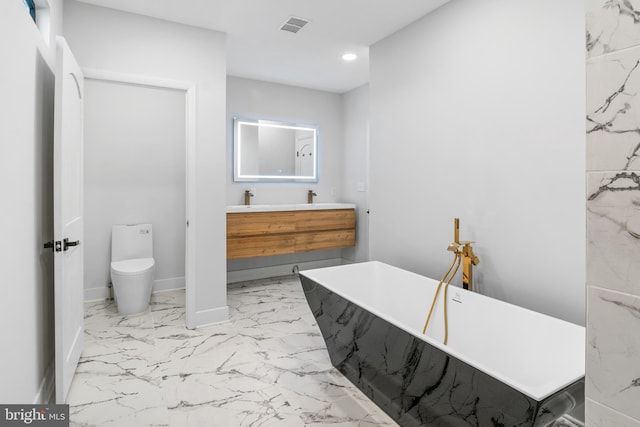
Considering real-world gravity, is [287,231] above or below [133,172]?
below

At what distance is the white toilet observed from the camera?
329 centimetres

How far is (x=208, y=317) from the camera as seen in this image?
3.11 metres

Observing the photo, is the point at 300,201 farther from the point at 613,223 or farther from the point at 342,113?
the point at 613,223

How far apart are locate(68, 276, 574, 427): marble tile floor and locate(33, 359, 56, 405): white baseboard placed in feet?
0.34

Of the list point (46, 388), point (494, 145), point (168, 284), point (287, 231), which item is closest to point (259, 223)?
point (287, 231)

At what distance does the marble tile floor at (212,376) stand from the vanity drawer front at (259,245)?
693 millimetres

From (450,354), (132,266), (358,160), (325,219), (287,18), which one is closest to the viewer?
(450,354)

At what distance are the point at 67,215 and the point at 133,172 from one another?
2.01 meters

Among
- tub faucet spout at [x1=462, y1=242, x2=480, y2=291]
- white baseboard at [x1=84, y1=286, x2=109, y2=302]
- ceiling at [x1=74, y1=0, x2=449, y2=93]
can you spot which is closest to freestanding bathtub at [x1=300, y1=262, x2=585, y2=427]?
tub faucet spout at [x1=462, y1=242, x2=480, y2=291]

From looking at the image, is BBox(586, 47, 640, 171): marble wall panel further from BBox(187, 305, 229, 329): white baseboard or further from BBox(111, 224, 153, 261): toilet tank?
BBox(111, 224, 153, 261): toilet tank

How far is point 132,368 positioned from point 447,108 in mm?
2783

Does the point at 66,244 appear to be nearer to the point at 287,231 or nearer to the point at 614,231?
the point at 614,231

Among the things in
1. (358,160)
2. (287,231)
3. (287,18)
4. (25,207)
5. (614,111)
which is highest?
(287,18)

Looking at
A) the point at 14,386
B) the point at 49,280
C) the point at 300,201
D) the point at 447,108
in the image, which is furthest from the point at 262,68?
the point at 14,386
